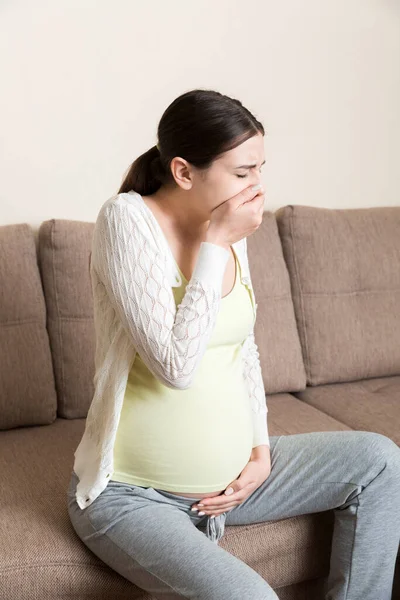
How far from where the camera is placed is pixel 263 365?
2266mm

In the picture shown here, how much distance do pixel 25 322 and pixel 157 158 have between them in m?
0.66

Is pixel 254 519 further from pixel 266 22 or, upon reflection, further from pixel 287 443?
pixel 266 22

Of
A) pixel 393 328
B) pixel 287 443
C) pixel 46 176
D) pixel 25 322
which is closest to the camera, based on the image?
pixel 287 443

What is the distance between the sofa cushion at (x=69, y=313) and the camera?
207 centimetres

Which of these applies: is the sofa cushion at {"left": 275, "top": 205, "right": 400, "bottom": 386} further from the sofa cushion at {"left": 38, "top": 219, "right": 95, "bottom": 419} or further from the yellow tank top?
the yellow tank top

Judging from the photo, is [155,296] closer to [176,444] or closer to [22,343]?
[176,444]

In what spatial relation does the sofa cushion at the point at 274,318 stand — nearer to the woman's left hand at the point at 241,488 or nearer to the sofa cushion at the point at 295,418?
the sofa cushion at the point at 295,418

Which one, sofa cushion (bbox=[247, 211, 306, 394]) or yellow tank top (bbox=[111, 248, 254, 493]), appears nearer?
yellow tank top (bbox=[111, 248, 254, 493])

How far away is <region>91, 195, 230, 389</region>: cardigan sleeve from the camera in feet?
4.55

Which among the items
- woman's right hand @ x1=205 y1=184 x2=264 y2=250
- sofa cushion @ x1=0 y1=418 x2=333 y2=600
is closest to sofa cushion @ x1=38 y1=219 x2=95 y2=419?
sofa cushion @ x1=0 y1=418 x2=333 y2=600

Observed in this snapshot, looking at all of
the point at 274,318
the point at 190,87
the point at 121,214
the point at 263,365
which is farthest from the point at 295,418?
the point at 190,87

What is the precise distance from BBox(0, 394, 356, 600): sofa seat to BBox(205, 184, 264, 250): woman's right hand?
0.57m

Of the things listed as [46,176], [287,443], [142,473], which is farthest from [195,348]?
[46,176]

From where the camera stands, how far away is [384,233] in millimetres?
2523
